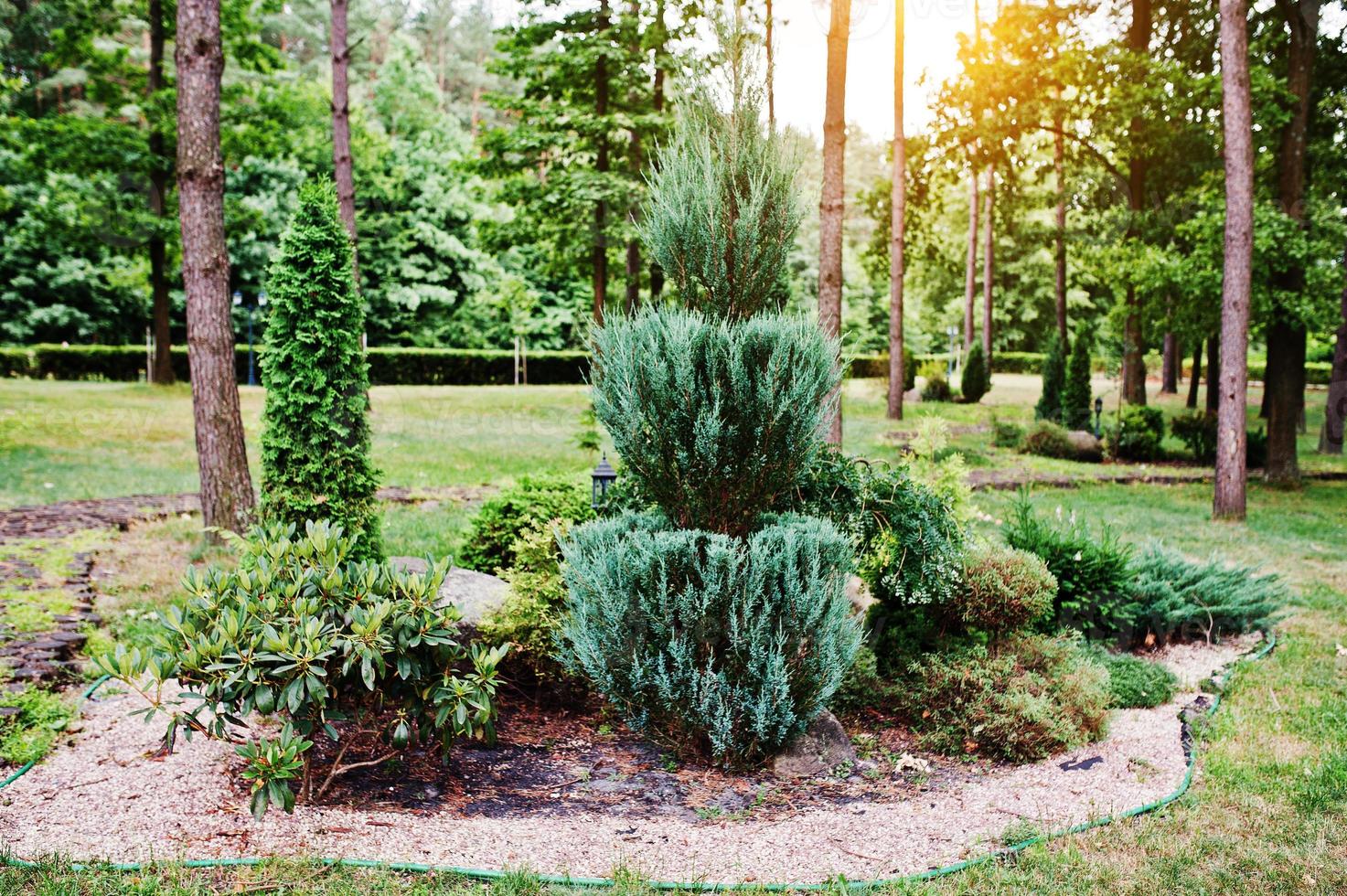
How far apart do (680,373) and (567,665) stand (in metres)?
1.52

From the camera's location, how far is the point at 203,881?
314cm

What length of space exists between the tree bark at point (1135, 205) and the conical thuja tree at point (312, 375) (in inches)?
491

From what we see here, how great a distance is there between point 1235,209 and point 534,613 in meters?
9.44

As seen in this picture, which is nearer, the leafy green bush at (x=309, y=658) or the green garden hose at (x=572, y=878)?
the green garden hose at (x=572, y=878)

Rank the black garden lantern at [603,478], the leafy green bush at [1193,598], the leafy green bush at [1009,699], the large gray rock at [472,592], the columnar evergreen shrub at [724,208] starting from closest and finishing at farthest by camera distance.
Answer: the leafy green bush at [1009,699] → the columnar evergreen shrub at [724,208] → the large gray rock at [472,592] → the black garden lantern at [603,478] → the leafy green bush at [1193,598]

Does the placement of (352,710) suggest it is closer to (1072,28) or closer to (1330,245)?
(1330,245)

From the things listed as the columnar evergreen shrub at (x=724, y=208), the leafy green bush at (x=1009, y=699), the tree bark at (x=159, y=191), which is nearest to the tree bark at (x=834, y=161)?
the leafy green bush at (x=1009, y=699)

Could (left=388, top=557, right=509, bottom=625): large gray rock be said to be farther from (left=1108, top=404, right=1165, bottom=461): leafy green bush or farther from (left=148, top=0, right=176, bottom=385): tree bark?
(left=148, top=0, right=176, bottom=385): tree bark

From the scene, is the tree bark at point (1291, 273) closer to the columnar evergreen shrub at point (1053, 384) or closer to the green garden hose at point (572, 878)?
the columnar evergreen shrub at point (1053, 384)

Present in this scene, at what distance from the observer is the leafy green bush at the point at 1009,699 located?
4.62 m

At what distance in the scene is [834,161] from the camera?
9.57 metres

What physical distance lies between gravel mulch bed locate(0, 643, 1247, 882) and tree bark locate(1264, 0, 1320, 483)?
34.7 feet

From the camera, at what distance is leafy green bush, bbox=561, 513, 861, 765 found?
166 inches

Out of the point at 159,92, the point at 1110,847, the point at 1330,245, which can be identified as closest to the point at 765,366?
the point at 1110,847
